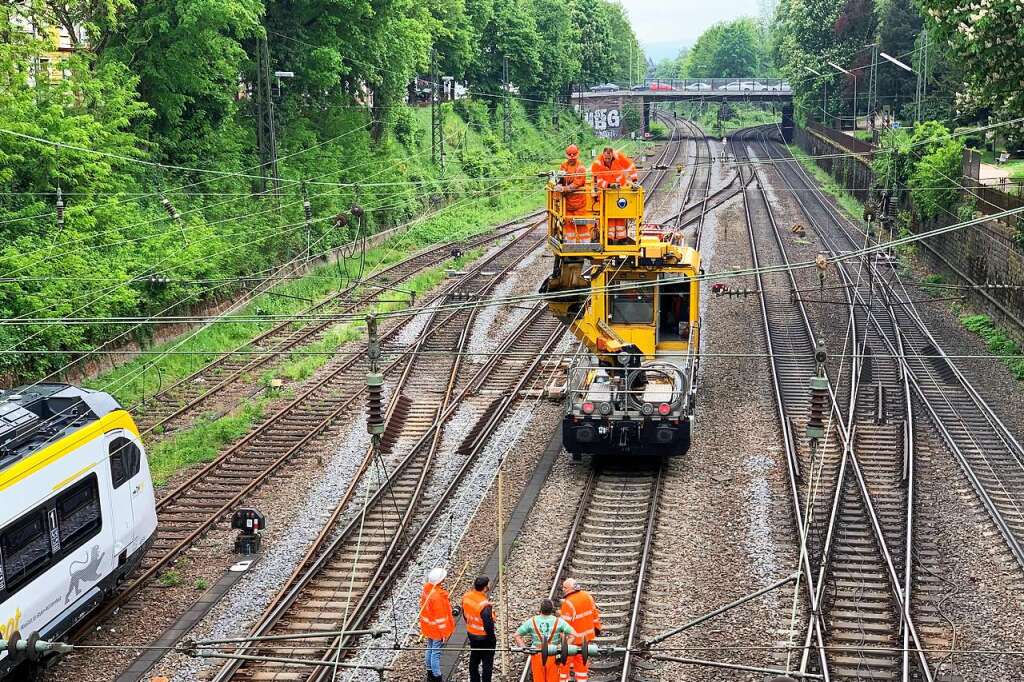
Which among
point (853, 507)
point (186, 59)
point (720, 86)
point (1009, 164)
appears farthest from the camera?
point (720, 86)

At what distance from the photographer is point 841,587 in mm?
15523

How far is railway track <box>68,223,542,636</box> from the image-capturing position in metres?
17.1

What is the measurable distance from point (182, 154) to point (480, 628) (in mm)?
28395

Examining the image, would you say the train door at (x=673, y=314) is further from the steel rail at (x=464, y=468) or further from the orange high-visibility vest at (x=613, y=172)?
the steel rail at (x=464, y=468)

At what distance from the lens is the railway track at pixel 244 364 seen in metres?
23.8

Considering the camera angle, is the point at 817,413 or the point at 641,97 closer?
the point at 817,413

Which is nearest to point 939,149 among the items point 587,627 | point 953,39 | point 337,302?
point 953,39

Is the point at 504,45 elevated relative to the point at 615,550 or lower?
elevated

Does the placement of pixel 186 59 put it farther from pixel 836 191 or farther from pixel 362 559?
pixel 836 191

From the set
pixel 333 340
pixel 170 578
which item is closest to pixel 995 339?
pixel 333 340

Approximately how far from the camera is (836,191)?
5841 cm

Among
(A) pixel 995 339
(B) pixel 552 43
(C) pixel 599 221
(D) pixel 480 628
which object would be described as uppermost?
(B) pixel 552 43

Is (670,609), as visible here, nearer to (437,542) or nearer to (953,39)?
(437,542)

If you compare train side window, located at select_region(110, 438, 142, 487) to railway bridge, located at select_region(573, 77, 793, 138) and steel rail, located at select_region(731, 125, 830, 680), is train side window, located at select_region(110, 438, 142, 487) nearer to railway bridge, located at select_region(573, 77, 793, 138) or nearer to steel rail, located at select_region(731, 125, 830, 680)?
steel rail, located at select_region(731, 125, 830, 680)
